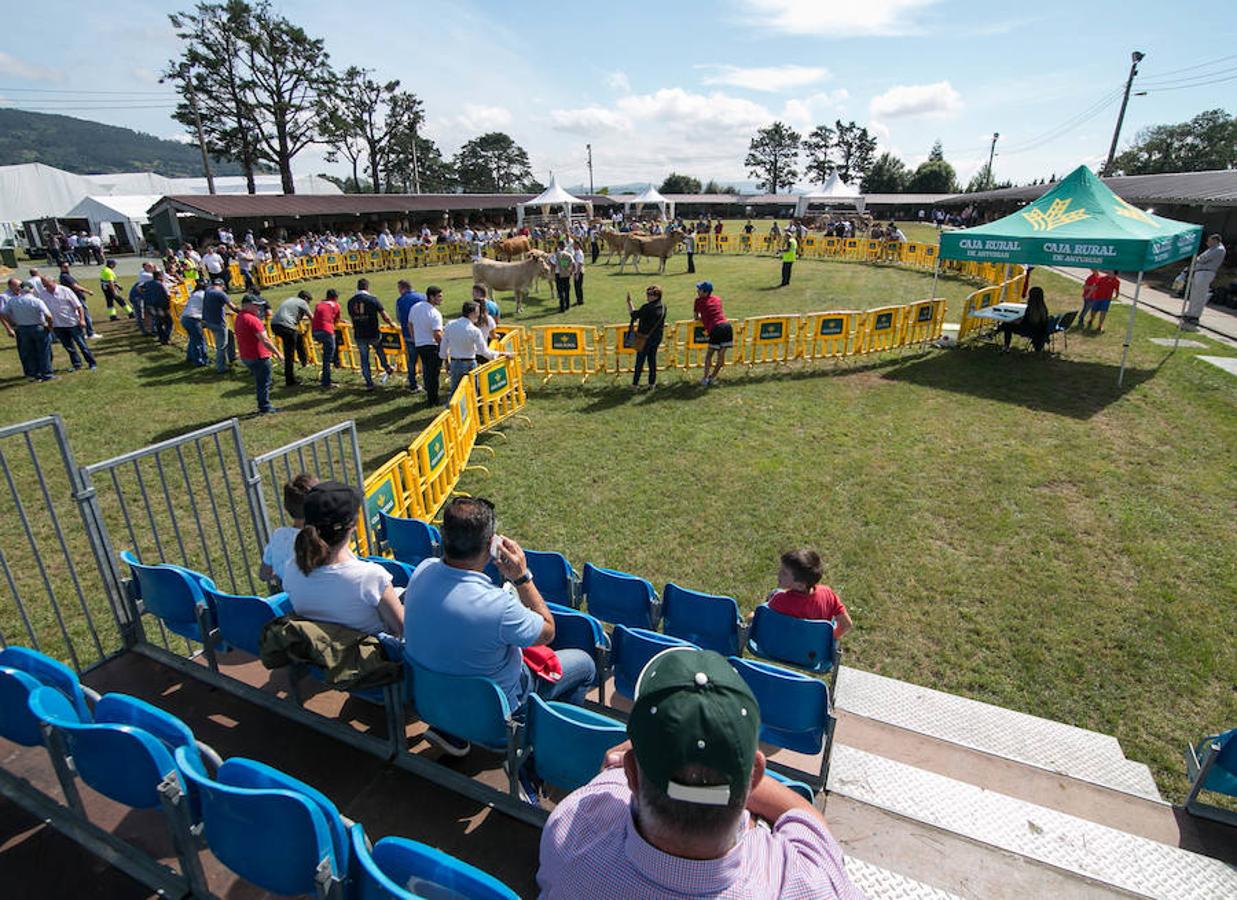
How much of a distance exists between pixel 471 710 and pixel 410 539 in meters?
2.75

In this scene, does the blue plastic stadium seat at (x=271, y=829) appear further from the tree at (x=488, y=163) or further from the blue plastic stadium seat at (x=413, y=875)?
the tree at (x=488, y=163)

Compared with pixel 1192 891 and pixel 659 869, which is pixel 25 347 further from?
pixel 1192 891

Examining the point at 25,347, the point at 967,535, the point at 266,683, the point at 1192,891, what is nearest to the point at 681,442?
the point at 967,535

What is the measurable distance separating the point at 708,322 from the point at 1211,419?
8.00 m

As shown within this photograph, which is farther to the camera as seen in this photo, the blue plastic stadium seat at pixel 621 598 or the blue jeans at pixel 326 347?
the blue jeans at pixel 326 347

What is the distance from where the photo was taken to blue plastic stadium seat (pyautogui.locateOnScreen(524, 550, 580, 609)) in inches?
190

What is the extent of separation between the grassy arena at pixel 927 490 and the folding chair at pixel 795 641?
43.8 inches

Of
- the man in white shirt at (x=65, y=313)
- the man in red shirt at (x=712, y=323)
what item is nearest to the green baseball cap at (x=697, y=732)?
the man in red shirt at (x=712, y=323)

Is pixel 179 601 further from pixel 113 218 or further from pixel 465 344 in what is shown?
pixel 113 218

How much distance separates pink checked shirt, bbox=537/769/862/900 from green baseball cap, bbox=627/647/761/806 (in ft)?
0.61

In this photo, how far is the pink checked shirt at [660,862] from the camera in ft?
4.75

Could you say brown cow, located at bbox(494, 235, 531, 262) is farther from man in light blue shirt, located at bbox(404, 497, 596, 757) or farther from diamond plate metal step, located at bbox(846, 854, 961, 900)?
diamond plate metal step, located at bbox(846, 854, 961, 900)

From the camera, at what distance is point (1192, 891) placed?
295cm

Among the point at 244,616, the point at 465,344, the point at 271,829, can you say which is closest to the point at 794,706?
the point at 271,829
